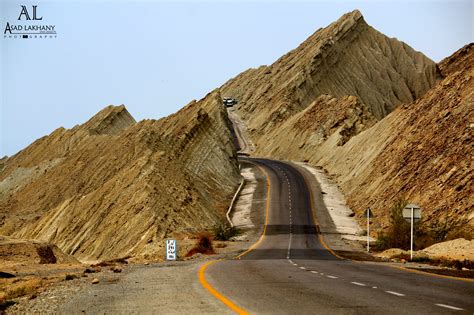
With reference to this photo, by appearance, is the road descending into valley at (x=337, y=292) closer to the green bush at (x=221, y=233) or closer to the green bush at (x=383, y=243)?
the green bush at (x=383, y=243)

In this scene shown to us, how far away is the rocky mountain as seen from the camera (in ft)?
189

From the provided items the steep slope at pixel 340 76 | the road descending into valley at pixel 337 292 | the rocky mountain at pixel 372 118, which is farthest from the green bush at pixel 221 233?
the steep slope at pixel 340 76

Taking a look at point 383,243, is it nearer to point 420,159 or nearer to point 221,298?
point 420,159

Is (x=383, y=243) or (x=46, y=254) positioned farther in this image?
(x=383, y=243)

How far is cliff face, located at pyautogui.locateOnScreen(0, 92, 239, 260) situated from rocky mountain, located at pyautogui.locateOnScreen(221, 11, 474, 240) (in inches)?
624

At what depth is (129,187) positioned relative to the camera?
60406 millimetres

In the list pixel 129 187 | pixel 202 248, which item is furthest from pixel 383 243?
pixel 129 187

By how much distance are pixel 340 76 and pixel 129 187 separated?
98.7m

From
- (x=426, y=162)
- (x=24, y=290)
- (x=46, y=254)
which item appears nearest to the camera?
(x=24, y=290)

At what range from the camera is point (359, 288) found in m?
16.4

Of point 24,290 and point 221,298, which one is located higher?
point 221,298

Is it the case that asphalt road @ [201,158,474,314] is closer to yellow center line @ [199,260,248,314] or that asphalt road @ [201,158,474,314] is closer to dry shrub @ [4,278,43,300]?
yellow center line @ [199,260,248,314]

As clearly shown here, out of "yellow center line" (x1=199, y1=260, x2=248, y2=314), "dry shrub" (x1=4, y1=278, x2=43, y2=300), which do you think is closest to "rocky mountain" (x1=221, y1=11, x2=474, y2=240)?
"yellow center line" (x1=199, y1=260, x2=248, y2=314)

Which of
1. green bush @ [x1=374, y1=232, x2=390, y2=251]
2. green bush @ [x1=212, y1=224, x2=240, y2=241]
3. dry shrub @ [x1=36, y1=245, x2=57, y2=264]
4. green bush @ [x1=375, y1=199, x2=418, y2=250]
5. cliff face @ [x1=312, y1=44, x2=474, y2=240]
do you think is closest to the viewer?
dry shrub @ [x1=36, y1=245, x2=57, y2=264]
